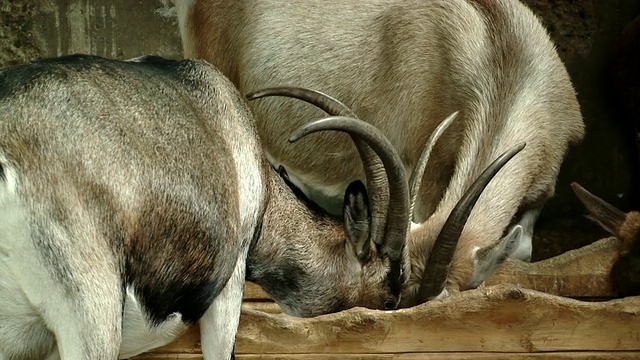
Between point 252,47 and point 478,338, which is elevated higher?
point 252,47

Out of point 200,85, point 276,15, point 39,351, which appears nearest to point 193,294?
point 39,351

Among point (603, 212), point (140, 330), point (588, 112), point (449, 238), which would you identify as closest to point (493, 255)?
point (449, 238)

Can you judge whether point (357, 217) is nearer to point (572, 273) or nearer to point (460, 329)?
point (460, 329)

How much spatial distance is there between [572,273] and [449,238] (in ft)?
3.18

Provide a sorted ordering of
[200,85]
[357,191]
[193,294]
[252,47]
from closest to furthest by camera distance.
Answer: [193,294] → [200,85] → [357,191] → [252,47]

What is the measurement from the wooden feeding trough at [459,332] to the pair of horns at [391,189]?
0.42 metres

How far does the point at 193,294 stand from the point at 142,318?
0.25 m

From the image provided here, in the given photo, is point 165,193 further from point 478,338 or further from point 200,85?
point 478,338

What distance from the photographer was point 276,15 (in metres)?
7.11

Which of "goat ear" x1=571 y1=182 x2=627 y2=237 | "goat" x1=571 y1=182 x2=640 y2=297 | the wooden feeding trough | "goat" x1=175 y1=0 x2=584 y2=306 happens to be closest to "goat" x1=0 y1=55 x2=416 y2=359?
the wooden feeding trough

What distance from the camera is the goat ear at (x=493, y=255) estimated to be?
562 centimetres

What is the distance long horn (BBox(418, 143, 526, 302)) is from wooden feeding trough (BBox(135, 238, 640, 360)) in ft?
1.38

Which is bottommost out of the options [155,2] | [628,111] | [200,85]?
[628,111]

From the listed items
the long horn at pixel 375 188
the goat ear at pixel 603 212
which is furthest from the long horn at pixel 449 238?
the goat ear at pixel 603 212
